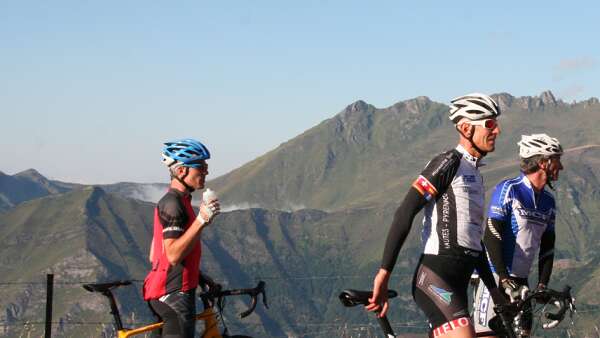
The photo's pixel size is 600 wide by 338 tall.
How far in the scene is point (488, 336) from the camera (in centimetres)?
805

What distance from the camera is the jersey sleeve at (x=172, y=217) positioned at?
7805 mm

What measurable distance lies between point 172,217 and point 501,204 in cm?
355

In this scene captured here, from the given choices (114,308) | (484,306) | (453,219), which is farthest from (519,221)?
(114,308)

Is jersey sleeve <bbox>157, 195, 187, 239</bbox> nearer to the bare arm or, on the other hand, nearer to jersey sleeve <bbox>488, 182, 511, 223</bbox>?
the bare arm

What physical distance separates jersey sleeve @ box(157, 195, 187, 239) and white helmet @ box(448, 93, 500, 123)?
2302 mm

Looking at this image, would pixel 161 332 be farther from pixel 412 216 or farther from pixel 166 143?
pixel 412 216

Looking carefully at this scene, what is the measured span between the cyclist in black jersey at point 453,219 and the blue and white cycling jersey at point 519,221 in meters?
1.93

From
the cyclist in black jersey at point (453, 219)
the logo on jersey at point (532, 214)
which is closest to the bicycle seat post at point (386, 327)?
the cyclist in black jersey at point (453, 219)

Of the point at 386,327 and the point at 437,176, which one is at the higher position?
the point at 437,176

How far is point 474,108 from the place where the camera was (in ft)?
A: 25.3

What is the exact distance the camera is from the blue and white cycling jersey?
9.63 m

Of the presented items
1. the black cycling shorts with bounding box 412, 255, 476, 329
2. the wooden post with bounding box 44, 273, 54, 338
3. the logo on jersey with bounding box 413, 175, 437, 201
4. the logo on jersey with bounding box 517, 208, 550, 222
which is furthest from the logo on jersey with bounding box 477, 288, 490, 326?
the wooden post with bounding box 44, 273, 54, 338

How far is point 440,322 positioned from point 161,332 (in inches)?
91.8

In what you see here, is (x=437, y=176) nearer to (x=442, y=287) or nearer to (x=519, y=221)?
(x=442, y=287)
